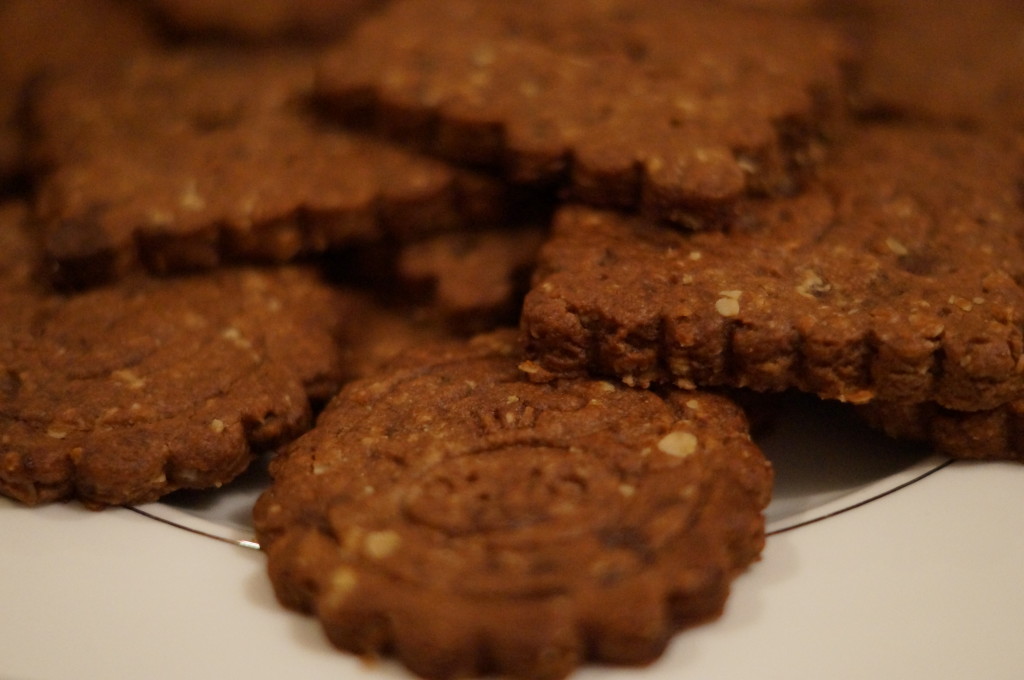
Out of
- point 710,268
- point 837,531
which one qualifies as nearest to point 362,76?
point 710,268

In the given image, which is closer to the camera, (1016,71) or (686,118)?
(686,118)

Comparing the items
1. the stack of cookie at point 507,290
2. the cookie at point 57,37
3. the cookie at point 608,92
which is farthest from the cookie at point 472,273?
the cookie at point 57,37

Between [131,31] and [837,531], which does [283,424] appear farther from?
[131,31]

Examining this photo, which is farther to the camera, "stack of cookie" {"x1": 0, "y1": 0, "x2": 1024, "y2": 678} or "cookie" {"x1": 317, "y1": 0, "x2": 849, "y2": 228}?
"cookie" {"x1": 317, "y1": 0, "x2": 849, "y2": 228}

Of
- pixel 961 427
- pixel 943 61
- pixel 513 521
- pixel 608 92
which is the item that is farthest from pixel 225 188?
pixel 943 61

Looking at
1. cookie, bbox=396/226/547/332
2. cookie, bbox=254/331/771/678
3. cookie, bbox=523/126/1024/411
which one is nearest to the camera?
cookie, bbox=254/331/771/678

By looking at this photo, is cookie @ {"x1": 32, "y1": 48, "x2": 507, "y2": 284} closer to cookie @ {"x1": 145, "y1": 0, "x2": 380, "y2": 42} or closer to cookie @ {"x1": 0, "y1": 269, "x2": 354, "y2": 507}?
cookie @ {"x1": 0, "y1": 269, "x2": 354, "y2": 507}

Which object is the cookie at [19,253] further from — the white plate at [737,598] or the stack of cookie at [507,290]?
the white plate at [737,598]

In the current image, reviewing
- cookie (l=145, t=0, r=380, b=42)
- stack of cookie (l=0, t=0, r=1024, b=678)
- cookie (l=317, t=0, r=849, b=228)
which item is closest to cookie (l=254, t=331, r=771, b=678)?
stack of cookie (l=0, t=0, r=1024, b=678)
